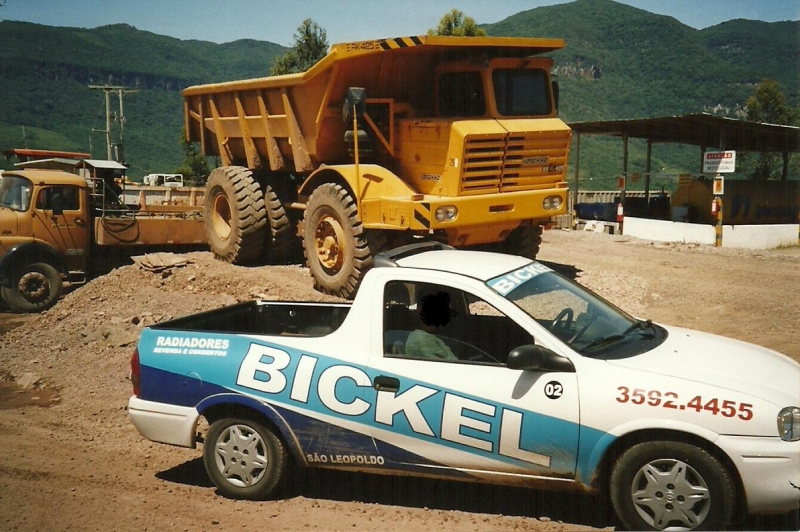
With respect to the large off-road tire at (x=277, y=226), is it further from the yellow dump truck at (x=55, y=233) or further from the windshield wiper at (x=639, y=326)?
the windshield wiper at (x=639, y=326)

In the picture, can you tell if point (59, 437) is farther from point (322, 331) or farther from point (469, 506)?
point (469, 506)

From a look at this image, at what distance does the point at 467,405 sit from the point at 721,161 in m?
19.0

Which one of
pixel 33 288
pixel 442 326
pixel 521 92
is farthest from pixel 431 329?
pixel 33 288

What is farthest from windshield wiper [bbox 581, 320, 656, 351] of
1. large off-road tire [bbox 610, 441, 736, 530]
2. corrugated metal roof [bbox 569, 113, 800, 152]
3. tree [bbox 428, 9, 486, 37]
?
tree [bbox 428, 9, 486, 37]

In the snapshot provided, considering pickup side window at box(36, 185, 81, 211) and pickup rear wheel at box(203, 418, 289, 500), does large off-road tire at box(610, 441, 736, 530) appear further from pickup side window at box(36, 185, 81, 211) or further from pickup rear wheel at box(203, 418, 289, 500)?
pickup side window at box(36, 185, 81, 211)

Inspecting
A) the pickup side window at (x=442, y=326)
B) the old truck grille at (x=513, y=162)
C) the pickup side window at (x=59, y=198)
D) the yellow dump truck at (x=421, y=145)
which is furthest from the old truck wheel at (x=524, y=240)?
the pickup side window at (x=59, y=198)

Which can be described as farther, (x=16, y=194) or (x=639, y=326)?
(x=16, y=194)

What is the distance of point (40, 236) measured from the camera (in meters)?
14.2

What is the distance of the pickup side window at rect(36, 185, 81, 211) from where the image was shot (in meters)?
14.4

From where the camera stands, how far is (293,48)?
30.9m

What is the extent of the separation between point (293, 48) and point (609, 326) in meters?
27.6

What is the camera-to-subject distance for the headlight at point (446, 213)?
10.1 metres

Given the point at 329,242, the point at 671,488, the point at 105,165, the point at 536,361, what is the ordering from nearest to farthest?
the point at 671,488, the point at 536,361, the point at 329,242, the point at 105,165

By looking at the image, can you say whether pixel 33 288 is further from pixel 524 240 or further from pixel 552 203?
pixel 552 203
